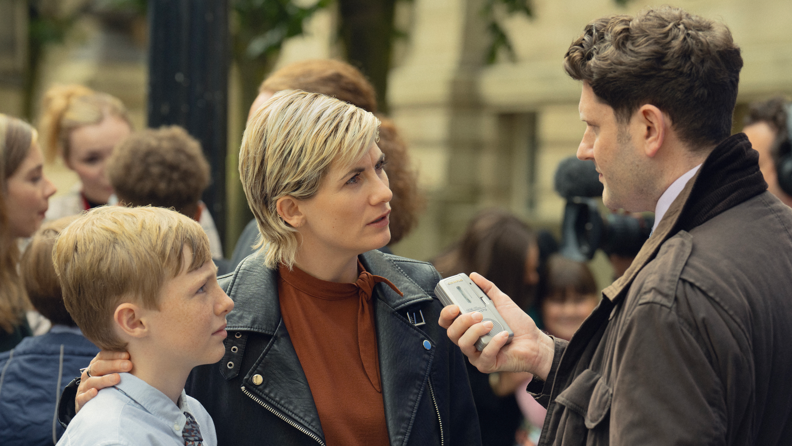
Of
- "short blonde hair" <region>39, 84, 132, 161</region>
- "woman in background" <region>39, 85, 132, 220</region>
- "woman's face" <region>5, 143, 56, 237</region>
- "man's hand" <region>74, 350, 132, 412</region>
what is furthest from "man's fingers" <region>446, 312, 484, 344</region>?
"short blonde hair" <region>39, 84, 132, 161</region>

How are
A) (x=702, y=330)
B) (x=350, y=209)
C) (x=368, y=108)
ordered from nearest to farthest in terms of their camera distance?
(x=702, y=330) < (x=350, y=209) < (x=368, y=108)

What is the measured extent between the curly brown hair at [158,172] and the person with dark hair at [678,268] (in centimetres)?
188

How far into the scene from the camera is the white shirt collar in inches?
69.7

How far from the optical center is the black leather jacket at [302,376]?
2043mm

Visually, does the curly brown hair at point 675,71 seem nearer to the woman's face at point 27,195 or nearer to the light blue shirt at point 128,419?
the light blue shirt at point 128,419

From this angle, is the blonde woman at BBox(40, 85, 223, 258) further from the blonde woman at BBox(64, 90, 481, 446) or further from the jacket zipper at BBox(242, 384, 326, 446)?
the jacket zipper at BBox(242, 384, 326, 446)

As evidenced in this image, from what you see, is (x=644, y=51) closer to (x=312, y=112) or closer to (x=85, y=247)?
(x=312, y=112)

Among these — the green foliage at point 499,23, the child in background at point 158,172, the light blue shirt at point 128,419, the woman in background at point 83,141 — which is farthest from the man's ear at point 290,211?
the green foliage at point 499,23

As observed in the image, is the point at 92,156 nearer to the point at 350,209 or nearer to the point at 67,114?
the point at 67,114

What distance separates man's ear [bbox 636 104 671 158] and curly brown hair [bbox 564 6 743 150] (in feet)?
0.05

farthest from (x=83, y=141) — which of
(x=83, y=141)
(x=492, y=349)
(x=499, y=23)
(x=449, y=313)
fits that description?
(x=499, y=23)

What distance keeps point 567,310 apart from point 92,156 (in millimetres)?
2699

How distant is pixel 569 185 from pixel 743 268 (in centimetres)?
207

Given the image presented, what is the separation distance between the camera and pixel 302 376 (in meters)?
2.07
